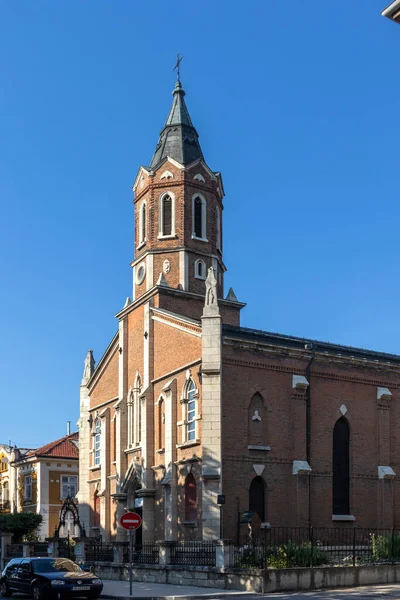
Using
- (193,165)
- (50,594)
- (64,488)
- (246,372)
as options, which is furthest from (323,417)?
(64,488)

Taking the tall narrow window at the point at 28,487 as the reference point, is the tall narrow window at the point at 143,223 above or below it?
above

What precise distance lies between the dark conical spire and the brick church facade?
8 cm

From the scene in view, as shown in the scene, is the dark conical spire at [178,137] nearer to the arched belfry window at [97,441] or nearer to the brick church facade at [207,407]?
the brick church facade at [207,407]

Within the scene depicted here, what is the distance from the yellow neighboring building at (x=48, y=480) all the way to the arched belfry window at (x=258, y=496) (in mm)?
26669

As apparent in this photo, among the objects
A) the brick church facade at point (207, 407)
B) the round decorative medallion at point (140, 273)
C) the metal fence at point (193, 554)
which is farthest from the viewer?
the round decorative medallion at point (140, 273)

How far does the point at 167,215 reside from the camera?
45.5 metres

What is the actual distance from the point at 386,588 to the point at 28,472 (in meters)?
41.0

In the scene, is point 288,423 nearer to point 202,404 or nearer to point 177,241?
point 202,404

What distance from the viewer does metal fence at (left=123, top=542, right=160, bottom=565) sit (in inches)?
1297

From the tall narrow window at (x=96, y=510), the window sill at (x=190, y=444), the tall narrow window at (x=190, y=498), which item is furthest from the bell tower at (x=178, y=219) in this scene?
the tall narrow window at (x=96, y=510)

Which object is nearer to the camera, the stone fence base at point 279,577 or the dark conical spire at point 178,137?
the stone fence base at point 279,577

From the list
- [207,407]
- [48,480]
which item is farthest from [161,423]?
[48,480]

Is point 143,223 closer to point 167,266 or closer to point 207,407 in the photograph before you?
point 167,266

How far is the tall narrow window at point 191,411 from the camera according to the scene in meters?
38.1
